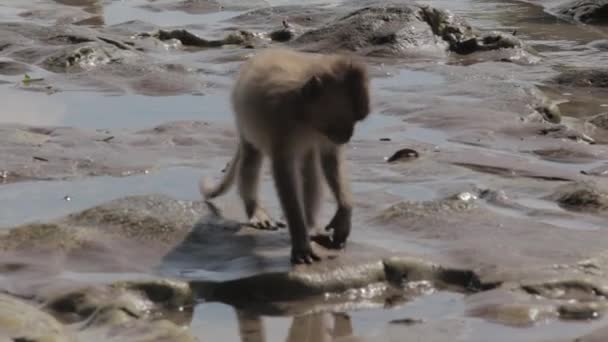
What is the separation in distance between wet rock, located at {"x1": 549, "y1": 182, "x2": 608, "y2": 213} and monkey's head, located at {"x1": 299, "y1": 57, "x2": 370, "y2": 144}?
7.48 ft

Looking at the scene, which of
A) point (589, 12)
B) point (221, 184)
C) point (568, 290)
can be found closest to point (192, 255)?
point (221, 184)

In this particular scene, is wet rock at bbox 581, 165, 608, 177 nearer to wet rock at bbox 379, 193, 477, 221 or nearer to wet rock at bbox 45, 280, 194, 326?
wet rock at bbox 379, 193, 477, 221

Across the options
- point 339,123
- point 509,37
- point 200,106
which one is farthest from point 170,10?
point 339,123

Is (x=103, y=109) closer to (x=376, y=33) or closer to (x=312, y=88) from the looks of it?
(x=376, y=33)

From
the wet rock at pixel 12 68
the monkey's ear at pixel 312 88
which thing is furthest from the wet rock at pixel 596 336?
the wet rock at pixel 12 68

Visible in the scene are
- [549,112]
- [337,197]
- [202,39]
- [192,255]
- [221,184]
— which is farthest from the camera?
[202,39]

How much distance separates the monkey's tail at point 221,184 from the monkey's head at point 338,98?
134 centimetres

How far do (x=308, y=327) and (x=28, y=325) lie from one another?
1.42 m

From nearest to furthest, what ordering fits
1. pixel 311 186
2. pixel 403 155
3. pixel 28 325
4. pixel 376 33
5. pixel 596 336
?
pixel 28 325, pixel 596 336, pixel 311 186, pixel 403 155, pixel 376 33

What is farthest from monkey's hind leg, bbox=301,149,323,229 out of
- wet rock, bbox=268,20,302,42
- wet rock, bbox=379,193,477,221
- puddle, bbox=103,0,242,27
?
puddle, bbox=103,0,242,27

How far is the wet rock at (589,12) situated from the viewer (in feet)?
61.8

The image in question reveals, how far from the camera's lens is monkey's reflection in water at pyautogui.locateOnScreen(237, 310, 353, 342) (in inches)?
251

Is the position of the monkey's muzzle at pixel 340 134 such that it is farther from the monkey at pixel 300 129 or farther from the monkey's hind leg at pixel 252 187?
the monkey's hind leg at pixel 252 187

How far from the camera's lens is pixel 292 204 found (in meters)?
7.17
